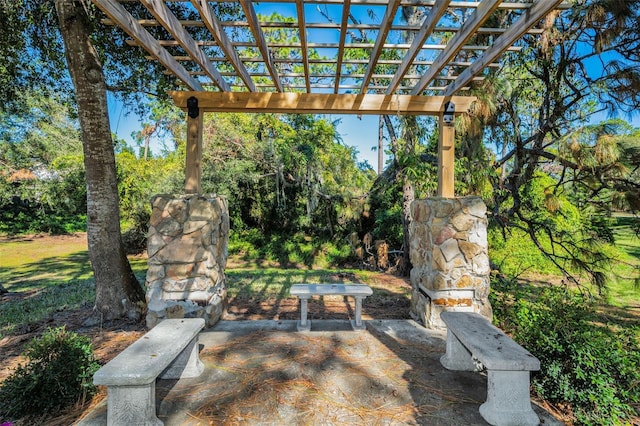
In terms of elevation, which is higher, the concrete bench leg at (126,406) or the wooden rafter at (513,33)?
the wooden rafter at (513,33)

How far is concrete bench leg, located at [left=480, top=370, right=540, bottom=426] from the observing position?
5.74 feet

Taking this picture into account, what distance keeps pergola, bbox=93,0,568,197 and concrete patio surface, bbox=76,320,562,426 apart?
1.62 metres

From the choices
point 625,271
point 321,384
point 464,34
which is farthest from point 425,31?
point 625,271

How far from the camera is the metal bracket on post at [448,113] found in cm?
322

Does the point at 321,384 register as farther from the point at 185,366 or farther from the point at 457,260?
the point at 457,260

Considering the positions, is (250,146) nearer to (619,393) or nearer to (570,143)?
(570,143)

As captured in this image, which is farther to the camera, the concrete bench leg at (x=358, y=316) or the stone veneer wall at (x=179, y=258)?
the concrete bench leg at (x=358, y=316)

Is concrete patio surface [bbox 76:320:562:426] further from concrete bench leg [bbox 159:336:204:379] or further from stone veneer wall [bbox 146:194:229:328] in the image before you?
stone veneer wall [bbox 146:194:229:328]

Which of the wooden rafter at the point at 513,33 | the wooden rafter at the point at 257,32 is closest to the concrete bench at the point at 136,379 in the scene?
the wooden rafter at the point at 257,32

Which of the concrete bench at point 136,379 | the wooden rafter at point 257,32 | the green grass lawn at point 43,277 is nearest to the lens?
the concrete bench at point 136,379

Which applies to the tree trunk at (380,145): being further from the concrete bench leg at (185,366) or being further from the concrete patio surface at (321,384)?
the concrete bench leg at (185,366)

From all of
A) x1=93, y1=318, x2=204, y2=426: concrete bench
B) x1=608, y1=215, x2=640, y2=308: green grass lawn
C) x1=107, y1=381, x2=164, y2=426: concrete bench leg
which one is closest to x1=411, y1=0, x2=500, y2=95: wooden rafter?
x1=608, y1=215, x2=640, y2=308: green grass lawn

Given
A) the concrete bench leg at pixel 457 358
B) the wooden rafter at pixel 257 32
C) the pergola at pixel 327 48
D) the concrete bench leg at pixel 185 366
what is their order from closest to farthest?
the wooden rafter at pixel 257 32 < the pergola at pixel 327 48 < the concrete bench leg at pixel 185 366 < the concrete bench leg at pixel 457 358

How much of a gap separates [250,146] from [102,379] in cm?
752
